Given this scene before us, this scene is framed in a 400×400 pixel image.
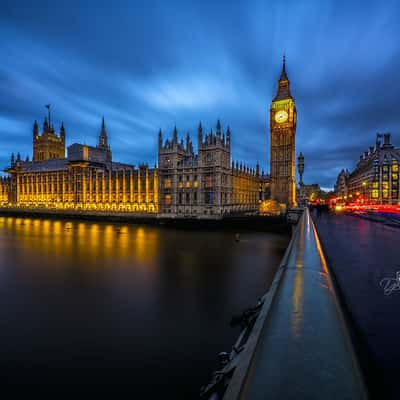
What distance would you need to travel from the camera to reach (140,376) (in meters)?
8.52

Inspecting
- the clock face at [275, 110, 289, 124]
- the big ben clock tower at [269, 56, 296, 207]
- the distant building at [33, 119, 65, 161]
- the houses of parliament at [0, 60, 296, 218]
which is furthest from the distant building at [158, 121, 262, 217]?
the distant building at [33, 119, 65, 161]

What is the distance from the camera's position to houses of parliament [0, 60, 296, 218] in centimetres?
6122

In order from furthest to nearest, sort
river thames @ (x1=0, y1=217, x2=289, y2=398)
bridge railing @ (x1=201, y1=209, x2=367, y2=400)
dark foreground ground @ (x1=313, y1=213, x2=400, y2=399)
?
river thames @ (x1=0, y1=217, x2=289, y2=398)
dark foreground ground @ (x1=313, y1=213, x2=400, y2=399)
bridge railing @ (x1=201, y1=209, x2=367, y2=400)

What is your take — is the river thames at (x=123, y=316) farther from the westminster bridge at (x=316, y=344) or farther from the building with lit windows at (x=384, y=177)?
the building with lit windows at (x=384, y=177)

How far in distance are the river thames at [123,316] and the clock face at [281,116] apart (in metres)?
74.0

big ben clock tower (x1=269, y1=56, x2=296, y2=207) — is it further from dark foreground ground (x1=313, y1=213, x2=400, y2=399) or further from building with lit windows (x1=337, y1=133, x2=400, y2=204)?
dark foreground ground (x1=313, y1=213, x2=400, y2=399)

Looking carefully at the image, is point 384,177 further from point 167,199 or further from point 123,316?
point 123,316

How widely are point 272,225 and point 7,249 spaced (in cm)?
4784

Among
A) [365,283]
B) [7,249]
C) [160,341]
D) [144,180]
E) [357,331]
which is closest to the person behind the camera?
[357,331]

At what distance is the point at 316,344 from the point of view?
2.76 metres

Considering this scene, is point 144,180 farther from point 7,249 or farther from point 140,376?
point 140,376

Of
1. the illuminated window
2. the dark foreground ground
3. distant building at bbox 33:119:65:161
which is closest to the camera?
Result: the dark foreground ground

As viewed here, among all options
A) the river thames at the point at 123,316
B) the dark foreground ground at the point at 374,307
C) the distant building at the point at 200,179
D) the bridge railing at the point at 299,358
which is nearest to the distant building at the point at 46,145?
the distant building at the point at 200,179

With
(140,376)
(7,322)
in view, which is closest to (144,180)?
(7,322)
